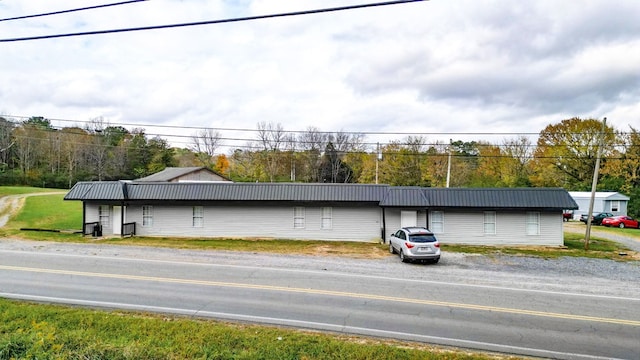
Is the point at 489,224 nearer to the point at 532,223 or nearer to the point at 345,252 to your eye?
the point at 532,223

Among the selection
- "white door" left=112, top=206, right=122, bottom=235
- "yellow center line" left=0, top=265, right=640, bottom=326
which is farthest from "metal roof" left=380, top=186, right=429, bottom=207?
"white door" left=112, top=206, right=122, bottom=235

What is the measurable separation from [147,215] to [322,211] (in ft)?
42.9

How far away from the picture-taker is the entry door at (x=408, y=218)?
2650 cm

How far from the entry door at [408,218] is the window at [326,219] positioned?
16.3 feet

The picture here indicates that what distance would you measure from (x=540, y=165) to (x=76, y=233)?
55.4 m

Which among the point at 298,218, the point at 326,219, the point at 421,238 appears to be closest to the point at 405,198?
the point at 326,219

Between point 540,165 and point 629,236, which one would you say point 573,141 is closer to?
point 540,165

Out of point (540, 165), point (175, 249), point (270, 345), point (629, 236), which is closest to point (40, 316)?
point (270, 345)

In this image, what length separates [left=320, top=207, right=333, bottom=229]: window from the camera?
2780 cm

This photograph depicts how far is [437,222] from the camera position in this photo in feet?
87.9

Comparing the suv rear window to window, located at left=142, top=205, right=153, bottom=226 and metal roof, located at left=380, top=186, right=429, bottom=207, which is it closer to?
metal roof, located at left=380, top=186, right=429, bottom=207

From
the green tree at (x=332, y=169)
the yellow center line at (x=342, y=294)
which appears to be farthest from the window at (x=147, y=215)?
the green tree at (x=332, y=169)

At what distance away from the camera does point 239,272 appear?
16.5 metres

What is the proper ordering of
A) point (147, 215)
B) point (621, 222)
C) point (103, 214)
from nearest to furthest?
point (147, 215) < point (103, 214) < point (621, 222)
